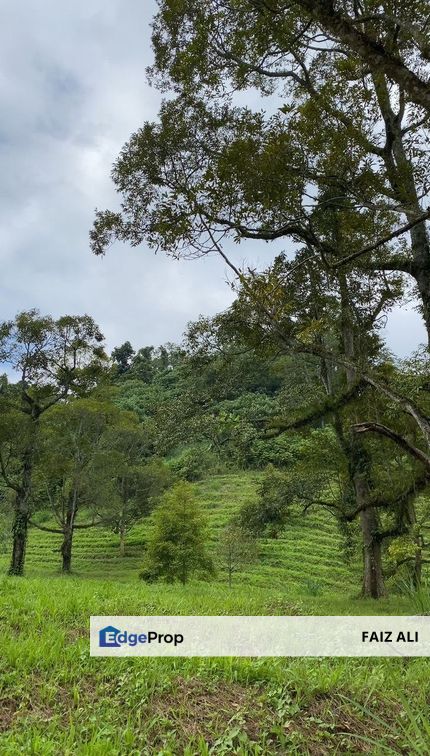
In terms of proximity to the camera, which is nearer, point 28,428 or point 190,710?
point 190,710

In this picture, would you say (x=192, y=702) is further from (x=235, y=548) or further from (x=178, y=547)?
(x=235, y=548)

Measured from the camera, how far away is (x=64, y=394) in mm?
19016

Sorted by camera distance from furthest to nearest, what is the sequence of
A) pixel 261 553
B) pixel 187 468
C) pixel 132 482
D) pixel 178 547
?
pixel 187 468, pixel 132 482, pixel 261 553, pixel 178 547

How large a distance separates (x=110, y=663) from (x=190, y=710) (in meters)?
0.83

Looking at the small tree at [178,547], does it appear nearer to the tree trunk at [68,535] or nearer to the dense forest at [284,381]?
the tree trunk at [68,535]

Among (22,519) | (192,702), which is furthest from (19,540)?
(192,702)

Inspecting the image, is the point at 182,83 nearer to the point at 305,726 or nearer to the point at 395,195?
the point at 395,195

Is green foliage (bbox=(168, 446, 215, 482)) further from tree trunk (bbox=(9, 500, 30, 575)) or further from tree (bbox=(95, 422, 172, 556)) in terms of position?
tree trunk (bbox=(9, 500, 30, 575))

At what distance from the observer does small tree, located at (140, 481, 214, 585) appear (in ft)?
68.5

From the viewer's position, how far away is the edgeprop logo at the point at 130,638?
3.92m

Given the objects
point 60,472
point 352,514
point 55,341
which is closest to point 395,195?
point 352,514

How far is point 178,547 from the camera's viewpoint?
2103 cm

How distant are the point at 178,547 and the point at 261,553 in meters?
8.18

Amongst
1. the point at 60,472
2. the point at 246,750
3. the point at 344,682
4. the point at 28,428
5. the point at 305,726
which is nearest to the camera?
the point at 246,750
